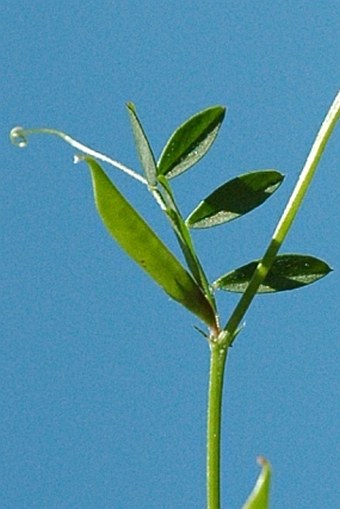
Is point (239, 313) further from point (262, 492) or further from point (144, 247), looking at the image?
point (262, 492)

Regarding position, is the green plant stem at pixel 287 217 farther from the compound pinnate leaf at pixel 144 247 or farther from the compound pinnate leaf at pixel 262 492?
the compound pinnate leaf at pixel 262 492

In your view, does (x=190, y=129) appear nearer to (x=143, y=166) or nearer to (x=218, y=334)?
(x=143, y=166)

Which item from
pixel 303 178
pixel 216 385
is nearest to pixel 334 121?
pixel 303 178

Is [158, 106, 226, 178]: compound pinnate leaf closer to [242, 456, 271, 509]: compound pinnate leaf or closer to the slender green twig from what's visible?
the slender green twig

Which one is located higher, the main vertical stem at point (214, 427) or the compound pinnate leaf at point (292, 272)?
the compound pinnate leaf at point (292, 272)

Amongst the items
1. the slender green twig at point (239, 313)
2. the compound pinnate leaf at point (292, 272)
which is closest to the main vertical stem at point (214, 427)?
the slender green twig at point (239, 313)

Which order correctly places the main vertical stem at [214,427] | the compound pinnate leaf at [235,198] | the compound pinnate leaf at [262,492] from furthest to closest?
the compound pinnate leaf at [235,198] < the main vertical stem at [214,427] < the compound pinnate leaf at [262,492]

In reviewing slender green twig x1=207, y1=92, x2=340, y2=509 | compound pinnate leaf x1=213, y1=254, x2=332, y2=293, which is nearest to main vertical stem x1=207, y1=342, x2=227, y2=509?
slender green twig x1=207, y1=92, x2=340, y2=509
